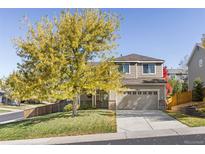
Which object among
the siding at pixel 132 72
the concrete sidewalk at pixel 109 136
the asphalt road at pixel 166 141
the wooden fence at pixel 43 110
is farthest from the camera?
the siding at pixel 132 72

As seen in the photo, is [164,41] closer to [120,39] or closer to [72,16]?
[120,39]

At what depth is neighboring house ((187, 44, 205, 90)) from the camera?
84.5ft

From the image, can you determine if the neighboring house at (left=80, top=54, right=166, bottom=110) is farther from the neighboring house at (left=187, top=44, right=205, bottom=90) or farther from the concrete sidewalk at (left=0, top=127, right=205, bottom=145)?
the concrete sidewalk at (left=0, top=127, right=205, bottom=145)

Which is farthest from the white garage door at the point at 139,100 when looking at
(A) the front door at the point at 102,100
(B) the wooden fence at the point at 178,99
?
(A) the front door at the point at 102,100

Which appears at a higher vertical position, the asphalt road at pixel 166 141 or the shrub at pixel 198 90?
the shrub at pixel 198 90

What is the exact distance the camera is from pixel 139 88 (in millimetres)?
23922

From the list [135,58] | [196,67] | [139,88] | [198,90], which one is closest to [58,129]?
[139,88]

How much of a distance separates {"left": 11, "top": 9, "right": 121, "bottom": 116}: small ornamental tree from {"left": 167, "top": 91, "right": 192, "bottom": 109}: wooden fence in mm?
9804

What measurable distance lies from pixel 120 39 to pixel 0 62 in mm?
7403

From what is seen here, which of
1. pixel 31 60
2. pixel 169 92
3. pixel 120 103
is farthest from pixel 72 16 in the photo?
pixel 169 92

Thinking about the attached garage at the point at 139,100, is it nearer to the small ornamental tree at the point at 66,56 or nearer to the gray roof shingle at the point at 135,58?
the gray roof shingle at the point at 135,58

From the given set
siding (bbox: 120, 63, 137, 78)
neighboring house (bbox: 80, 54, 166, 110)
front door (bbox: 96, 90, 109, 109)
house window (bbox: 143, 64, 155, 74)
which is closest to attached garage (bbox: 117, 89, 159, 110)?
neighboring house (bbox: 80, 54, 166, 110)

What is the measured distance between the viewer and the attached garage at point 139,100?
23.8m

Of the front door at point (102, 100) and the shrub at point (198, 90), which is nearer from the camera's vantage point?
the shrub at point (198, 90)
